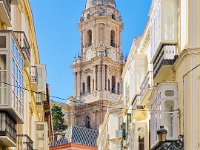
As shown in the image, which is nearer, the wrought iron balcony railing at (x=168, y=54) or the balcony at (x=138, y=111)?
the wrought iron balcony railing at (x=168, y=54)

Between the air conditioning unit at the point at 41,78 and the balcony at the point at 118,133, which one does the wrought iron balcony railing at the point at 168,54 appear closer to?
the air conditioning unit at the point at 41,78

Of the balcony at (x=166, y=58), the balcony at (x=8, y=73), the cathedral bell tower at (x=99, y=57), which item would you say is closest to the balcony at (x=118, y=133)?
the balcony at (x=166, y=58)

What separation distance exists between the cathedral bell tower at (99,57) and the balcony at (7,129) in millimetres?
81752

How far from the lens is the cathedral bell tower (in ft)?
331

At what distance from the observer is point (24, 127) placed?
24.4 m

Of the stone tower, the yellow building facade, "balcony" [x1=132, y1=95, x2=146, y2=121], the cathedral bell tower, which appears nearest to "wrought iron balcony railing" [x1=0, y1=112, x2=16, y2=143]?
the yellow building facade

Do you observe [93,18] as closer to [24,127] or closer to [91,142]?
[91,142]

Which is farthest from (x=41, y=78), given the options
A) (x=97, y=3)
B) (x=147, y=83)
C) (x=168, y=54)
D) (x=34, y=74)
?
(x=97, y=3)

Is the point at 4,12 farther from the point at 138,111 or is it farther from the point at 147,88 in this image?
the point at 138,111

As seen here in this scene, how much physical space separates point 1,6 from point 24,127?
8.83 meters

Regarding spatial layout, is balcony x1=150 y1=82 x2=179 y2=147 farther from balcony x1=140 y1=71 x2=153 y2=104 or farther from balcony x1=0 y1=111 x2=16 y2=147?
balcony x1=0 y1=111 x2=16 y2=147

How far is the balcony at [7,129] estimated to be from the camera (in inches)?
658

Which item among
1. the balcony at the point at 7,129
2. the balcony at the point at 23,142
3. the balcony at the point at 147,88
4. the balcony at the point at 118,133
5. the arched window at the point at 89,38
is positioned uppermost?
the arched window at the point at 89,38

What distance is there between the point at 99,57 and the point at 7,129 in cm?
8380
